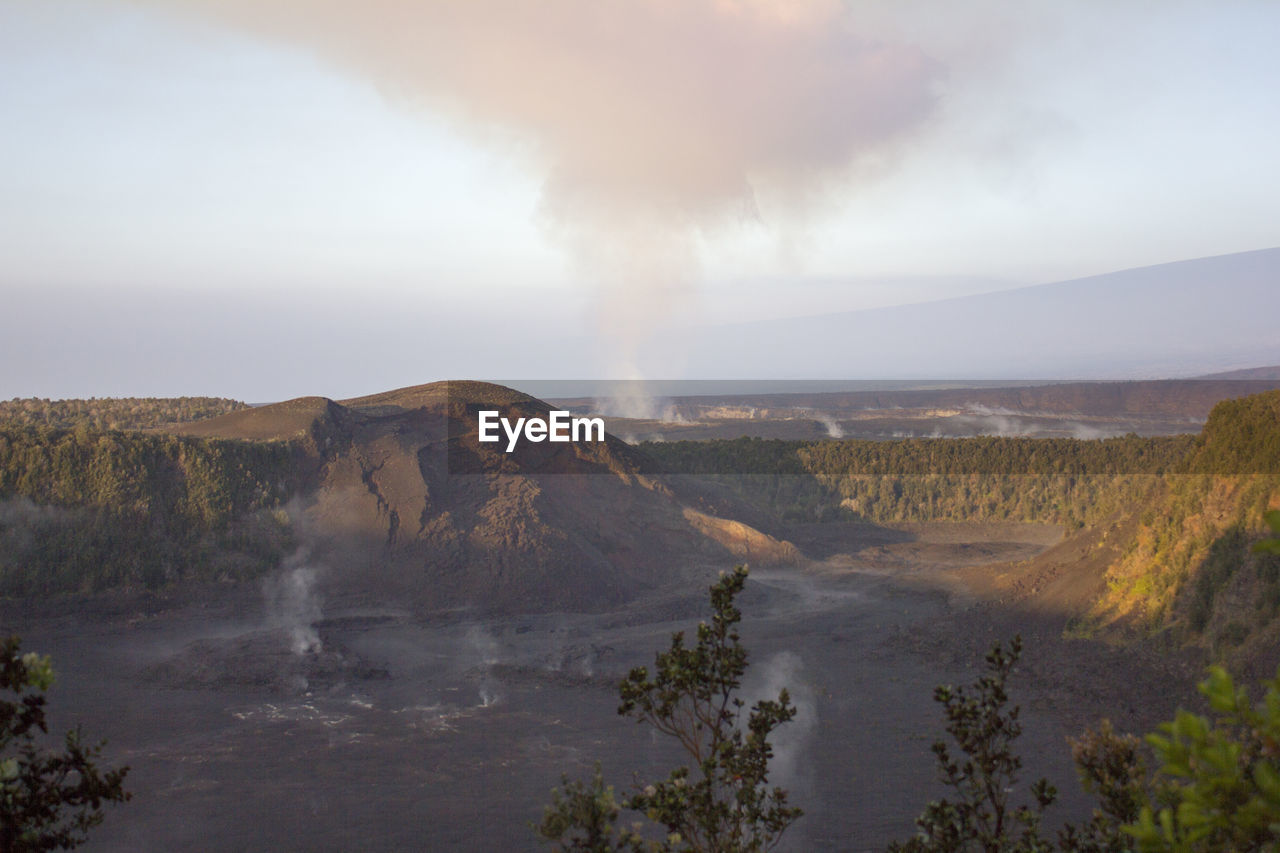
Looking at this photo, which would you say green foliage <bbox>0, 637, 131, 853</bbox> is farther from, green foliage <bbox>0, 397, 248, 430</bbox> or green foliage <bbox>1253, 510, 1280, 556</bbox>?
green foliage <bbox>0, 397, 248, 430</bbox>

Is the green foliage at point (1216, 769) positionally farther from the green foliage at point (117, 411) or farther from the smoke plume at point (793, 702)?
the green foliage at point (117, 411)

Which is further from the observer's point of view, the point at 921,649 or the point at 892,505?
the point at 892,505

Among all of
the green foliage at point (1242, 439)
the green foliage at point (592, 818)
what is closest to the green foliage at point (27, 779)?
the green foliage at point (592, 818)

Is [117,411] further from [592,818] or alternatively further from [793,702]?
[592,818]

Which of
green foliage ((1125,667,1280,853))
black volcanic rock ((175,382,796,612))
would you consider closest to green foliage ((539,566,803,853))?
green foliage ((1125,667,1280,853))

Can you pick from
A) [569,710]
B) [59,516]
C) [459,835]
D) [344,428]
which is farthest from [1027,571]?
[59,516]

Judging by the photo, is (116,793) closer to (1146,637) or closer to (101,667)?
(101,667)
